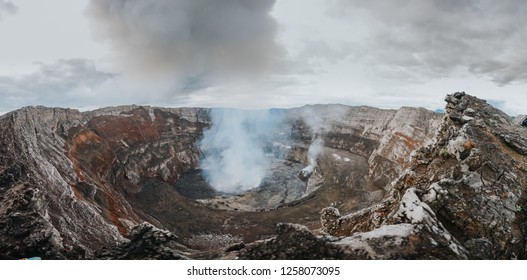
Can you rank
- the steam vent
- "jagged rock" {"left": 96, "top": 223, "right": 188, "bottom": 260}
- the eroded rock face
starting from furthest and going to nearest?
"jagged rock" {"left": 96, "top": 223, "right": 188, "bottom": 260}, the steam vent, the eroded rock face

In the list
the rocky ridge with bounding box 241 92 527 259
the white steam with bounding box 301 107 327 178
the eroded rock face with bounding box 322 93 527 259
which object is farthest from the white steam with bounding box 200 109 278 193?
the rocky ridge with bounding box 241 92 527 259

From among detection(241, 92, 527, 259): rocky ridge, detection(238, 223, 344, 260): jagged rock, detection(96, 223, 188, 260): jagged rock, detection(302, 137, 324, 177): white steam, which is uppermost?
detection(241, 92, 527, 259): rocky ridge

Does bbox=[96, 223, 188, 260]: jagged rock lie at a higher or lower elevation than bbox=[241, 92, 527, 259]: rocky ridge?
lower

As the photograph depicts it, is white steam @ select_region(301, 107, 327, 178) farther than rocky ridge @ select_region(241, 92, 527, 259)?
Yes

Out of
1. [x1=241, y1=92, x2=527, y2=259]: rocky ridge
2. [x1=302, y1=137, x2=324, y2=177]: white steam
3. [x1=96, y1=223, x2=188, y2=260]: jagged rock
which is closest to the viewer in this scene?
[x1=241, y1=92, x2=527, y2=259]: rocky ridge

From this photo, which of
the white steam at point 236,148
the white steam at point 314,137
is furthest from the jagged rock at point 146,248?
the white steam at point 314,137

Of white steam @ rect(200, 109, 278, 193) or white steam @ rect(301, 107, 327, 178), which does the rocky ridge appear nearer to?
white steam @ rect(200, 109, 278, 193)

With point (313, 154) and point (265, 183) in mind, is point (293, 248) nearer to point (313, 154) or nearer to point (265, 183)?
point (265, 183)

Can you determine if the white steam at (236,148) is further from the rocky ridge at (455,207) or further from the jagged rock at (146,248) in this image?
the jagged rock at (146,248)
